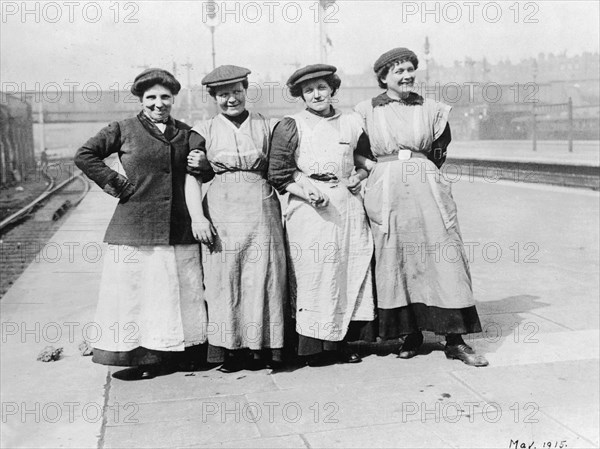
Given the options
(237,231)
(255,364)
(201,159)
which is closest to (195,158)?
(201,159)

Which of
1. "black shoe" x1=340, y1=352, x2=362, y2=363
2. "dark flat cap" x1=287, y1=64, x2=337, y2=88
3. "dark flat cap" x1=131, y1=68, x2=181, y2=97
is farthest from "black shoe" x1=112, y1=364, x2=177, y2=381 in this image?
"dark flat cap" x1=287, y1=64, x2=337, y2=88

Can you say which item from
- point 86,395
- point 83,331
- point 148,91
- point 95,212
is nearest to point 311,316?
point 86,395

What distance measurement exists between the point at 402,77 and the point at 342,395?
6.27 feet

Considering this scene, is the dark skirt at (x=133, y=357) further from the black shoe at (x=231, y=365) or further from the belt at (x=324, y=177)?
the belt at (x=324, y=177)

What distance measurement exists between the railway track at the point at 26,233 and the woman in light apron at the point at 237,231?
4.26 meters

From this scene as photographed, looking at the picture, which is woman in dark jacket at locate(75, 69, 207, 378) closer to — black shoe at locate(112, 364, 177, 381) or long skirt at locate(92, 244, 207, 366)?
long skirt at locate(92, 244, 207, 366)

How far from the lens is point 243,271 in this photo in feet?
13.5

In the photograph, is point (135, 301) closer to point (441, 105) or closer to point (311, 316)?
point (311, 316)

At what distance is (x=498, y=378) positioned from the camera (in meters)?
4.00

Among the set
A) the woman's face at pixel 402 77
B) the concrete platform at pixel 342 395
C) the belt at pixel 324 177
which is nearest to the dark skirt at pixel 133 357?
the concrete platform at pixel 342 395

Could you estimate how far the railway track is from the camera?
30.4ft

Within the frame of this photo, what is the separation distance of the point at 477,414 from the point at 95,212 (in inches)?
501

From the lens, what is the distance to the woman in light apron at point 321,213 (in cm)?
416

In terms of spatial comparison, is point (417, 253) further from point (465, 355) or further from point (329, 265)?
point (465, 355)
